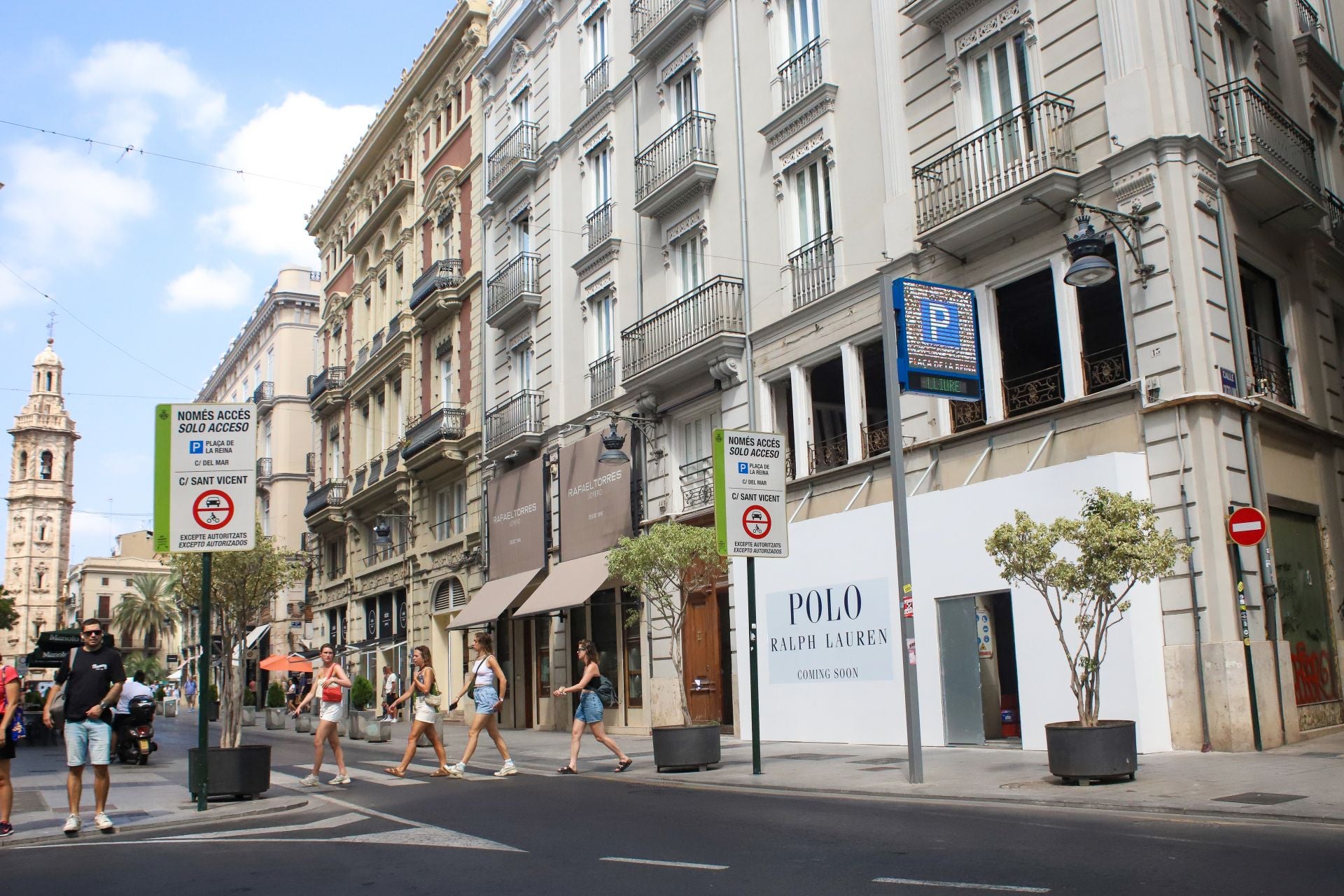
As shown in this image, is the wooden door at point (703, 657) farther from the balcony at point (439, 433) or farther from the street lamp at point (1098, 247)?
the balcony at point (439, 433)

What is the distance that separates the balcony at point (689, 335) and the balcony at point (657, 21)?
5.79 meters

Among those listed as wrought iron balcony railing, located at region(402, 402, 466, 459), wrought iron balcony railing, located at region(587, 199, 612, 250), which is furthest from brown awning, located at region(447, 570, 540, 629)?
wrought iron balcony railing, located at region(587, 199, 612, 250)

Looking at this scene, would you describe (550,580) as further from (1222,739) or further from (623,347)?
(1222,739)

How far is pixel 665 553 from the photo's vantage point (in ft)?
55.5

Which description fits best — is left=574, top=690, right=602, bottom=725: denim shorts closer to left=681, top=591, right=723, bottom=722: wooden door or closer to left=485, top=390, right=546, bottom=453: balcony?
left=681, top=591, right=723, bottom=722: wooden door

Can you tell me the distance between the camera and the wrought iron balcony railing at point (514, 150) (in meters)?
30.2

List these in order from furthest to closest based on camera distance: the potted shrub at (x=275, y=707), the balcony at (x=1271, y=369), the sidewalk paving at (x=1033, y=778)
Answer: the potted shrub at (x=275, y=707) → the balcony at (x=1271, y=369) → the sidewalk paving at (x=1033, y=778)

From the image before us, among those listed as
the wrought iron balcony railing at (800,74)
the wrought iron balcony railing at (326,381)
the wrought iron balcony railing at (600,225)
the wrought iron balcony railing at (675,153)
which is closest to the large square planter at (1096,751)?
the wrought iron balcony railing at (800,74)

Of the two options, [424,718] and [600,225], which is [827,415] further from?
[600,225]

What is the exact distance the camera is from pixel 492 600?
1130 inches

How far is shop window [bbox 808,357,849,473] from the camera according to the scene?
20.0 metres

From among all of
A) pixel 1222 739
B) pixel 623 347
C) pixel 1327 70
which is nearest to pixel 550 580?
pixel 623 347

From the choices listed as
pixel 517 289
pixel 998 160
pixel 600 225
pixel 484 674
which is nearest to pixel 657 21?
pixel 600 225

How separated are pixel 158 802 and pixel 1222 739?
453 inches
